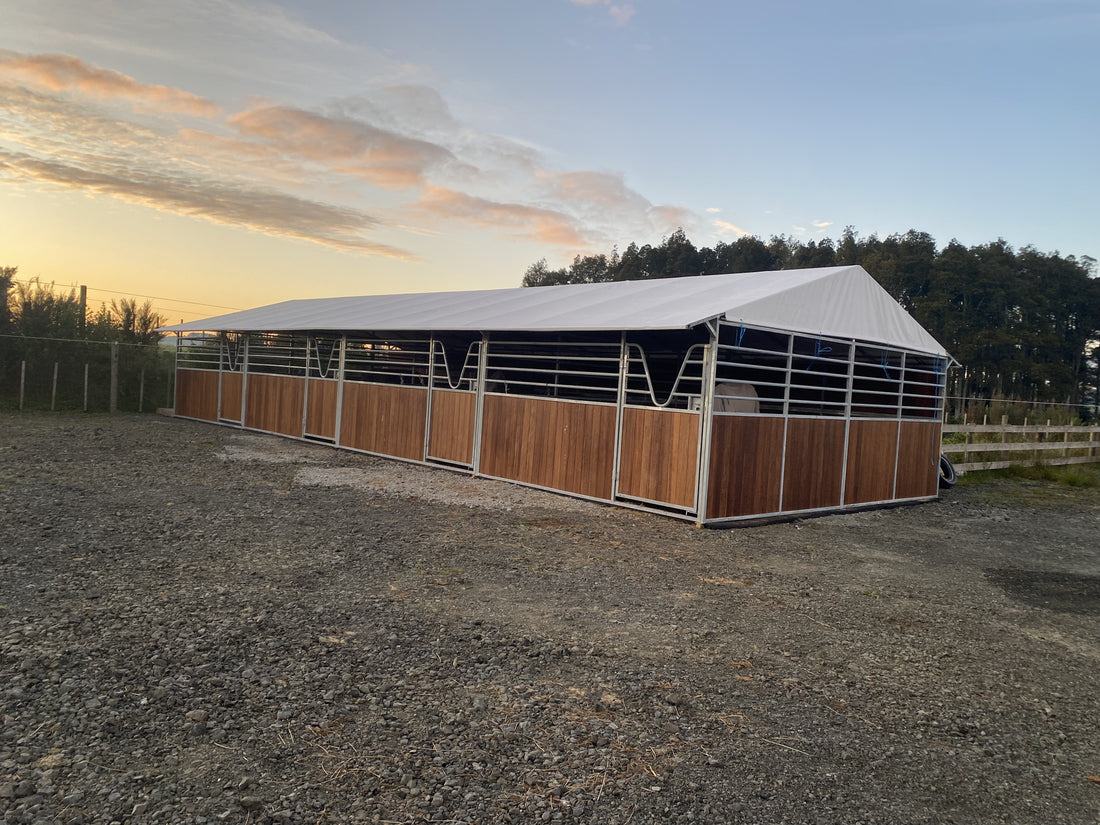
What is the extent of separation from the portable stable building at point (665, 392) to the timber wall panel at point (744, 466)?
2cm

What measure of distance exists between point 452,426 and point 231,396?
321 inches

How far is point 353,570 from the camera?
5.54 metres

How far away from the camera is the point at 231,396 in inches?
677

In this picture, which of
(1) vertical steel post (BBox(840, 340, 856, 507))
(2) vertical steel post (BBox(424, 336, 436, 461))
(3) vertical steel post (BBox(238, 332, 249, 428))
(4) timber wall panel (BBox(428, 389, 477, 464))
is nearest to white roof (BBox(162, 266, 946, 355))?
(1) vertical steel post (BBox(840, 340, 856, 507))

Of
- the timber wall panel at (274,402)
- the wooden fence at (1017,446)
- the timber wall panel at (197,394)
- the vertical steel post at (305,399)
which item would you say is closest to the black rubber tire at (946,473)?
the wooden fence at (1017,446)

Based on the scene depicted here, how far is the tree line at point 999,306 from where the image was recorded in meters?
35.5

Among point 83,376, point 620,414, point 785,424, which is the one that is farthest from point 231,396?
point 785,424

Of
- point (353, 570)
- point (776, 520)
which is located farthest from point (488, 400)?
point (353, 570)

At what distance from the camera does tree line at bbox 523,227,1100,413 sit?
35531mm

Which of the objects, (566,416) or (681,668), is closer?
(681,668)

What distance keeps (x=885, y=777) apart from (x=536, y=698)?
4.84 ft

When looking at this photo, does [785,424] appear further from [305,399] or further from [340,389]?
[305,399]

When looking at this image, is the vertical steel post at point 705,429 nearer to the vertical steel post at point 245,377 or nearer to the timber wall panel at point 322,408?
the timber wall panel at point 322,408

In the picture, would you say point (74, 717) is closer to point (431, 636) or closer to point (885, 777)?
point (431, 636)
